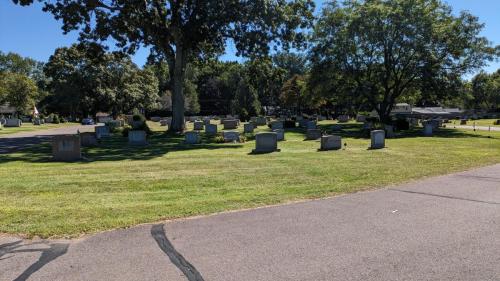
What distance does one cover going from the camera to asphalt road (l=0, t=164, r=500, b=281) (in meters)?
4.51

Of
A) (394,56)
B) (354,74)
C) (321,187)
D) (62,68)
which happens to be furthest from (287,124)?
(62,68)

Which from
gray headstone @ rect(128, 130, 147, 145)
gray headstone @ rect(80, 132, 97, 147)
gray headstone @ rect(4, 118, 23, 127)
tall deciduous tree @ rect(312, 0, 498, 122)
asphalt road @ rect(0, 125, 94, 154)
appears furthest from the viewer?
gray headstone @ rect(4, 118, 23, 127)

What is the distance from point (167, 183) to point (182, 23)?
23.5 metres

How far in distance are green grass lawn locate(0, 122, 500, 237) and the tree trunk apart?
623 inches

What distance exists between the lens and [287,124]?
134 ft

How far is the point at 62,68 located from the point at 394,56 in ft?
164

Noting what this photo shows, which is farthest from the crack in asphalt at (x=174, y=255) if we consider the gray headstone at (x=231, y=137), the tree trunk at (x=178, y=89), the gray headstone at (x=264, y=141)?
the tree trunk at (x=178, y=89)

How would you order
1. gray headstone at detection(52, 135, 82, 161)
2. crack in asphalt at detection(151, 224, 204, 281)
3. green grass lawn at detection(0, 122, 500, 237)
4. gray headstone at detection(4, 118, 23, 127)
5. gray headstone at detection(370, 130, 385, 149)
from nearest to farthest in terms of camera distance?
crack in asphalt at detection(151, 224, 204, 281)
green grass lawn at detection(0, 122, 500, 237)
gray headstone at detection(52, 135, 82, 161)
gray headstone at detection(370, 130, 385, 149)
gray headstone at detection(4, 118, 23, 127)

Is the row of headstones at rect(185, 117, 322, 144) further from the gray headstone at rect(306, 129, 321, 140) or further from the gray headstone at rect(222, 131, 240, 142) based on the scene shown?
the gray headstone at rect(306, 129, 321, 140)

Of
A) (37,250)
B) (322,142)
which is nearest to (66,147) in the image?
(322,142)

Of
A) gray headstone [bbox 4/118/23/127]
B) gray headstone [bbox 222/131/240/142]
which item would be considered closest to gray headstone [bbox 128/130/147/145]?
gray headstone [bbox 222/131/240/142]

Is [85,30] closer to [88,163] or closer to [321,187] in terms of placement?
[88,163]

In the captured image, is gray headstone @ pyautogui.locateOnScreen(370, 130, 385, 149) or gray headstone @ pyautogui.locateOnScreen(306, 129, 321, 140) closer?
→ gray headstone @ pyautogui.locateOnScreen(370, 130, 385, 149)

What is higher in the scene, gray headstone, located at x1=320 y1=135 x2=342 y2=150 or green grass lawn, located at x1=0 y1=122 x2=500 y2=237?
gray headstone, located at x1=320 y1=135 x2=342 y2=150
